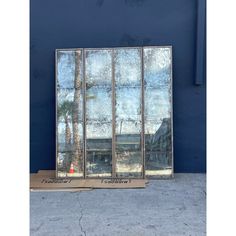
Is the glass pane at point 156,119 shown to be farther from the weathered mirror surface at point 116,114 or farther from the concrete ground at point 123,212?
the concrete ground at point 123,212

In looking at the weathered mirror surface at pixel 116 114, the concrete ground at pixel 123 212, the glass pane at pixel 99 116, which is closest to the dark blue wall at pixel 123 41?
the weathered mirror surface at pixel 116 114

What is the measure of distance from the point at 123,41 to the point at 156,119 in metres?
1.47

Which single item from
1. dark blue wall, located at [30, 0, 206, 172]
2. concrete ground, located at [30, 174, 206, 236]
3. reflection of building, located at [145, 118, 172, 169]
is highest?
dark blue wall, located at [30, 0, 206, 172]

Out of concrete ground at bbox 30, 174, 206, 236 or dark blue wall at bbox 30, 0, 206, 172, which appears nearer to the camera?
concrete ground at bbox 30, 174, 206, 236

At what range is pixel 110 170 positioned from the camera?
429cm

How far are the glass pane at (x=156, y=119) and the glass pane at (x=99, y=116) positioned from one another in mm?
594

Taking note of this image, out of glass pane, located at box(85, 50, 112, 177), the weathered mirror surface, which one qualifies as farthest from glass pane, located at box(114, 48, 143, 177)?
glass pane, located at box(85, 50, 112, 177)

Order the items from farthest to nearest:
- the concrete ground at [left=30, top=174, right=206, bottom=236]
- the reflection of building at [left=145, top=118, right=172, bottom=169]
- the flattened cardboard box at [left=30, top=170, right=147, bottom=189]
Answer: the reflection of building at [left=145, top=118, right=172, bottom=169]
the flattened cardboard box at [left=30, top=170, right=147, bottom=189]
the concrete ground at [left=30, top=174, right=206, bottom=236]

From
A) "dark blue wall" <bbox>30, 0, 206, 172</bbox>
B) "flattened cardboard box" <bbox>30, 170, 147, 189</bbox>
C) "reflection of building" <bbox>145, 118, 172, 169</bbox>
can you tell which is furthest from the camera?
"dark blue wall" <bbox>30, 0, 206, 172</bbox>

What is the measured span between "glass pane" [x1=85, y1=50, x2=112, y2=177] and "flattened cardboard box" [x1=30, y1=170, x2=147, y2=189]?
0.23 m

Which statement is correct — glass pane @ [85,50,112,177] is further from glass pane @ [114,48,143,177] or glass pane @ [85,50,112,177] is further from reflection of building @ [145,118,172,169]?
reflection of building @ [145,118,172,169]

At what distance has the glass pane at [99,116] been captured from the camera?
429cm

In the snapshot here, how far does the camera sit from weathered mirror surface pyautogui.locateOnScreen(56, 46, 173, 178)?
14.0 feet
